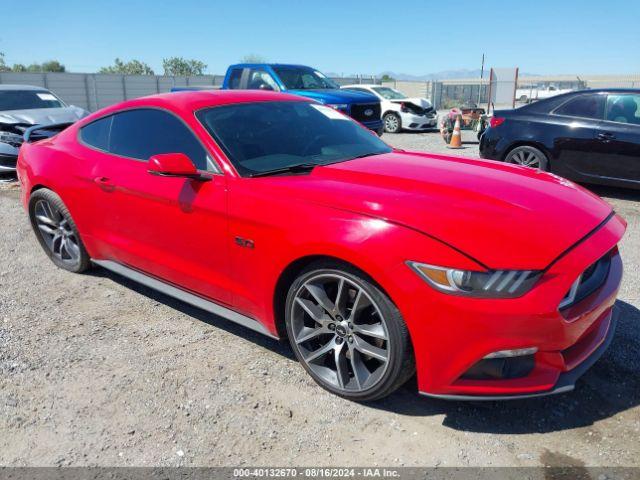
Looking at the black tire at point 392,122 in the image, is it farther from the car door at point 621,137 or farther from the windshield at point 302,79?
the car door at point 621,137

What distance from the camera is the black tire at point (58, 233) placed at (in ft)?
14.5

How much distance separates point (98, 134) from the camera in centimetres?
415

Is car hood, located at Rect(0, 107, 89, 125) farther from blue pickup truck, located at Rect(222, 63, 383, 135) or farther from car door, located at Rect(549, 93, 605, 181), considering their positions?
car door, located at Rect(549, 93, 605, 181)

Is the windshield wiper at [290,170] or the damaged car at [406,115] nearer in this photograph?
the windshield wiper at [290,170]

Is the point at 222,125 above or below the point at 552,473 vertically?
above

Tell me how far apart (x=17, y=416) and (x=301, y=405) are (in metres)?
1.50

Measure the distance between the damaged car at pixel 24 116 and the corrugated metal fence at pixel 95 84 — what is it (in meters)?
16.4

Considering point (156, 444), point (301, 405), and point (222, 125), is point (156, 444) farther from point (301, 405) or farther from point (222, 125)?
point (222, 125)

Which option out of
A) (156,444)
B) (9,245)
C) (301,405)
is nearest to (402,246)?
(301,405)

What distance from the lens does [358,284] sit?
2541 mm

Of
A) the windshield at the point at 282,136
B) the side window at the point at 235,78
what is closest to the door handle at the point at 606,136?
the windshield at the point at 282,136

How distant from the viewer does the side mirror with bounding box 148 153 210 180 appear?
3.05m

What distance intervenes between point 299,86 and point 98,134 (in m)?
7.61

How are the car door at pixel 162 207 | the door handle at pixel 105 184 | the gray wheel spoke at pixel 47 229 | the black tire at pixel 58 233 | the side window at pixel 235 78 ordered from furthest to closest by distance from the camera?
1. the side window at pixel 235 78
2. the gray wheel spoke at pixel 47 229
3. the black tire at pixel 58 233
4. the door handle at pixel 105 184
5. the car door at pixel 162 207
